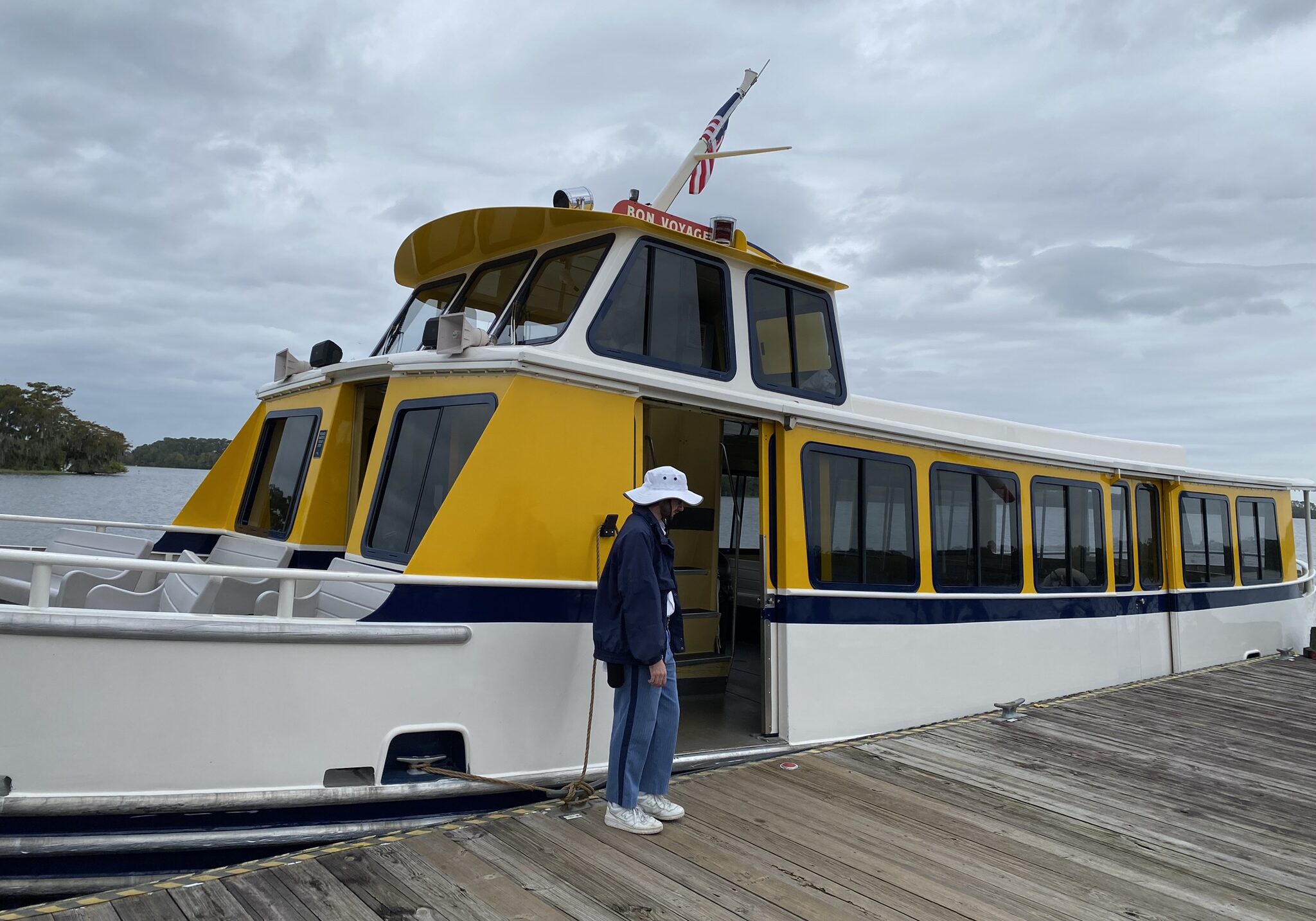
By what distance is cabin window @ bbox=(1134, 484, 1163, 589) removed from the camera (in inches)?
333

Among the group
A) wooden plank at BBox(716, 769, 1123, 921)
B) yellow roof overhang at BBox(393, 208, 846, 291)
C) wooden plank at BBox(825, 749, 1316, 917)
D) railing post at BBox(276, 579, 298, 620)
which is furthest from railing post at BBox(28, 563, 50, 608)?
wooden plank at BBox(825, 749, 1316, 917)

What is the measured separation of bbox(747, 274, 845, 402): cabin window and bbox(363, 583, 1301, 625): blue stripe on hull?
1.41 meters

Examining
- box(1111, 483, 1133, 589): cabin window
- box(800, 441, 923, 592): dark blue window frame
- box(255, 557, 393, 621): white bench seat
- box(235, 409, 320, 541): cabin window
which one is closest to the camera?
box(255, 557, 393, 621): white bench seat

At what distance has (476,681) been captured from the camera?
416 cm

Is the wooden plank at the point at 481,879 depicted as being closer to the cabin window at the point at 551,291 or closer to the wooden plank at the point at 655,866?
the wooden plank at the point at 655,866

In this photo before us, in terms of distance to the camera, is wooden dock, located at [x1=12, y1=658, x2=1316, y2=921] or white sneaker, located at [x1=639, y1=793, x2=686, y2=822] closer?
wooden dock, located at [x1=12, y1=658, x2=1316, y2=921]

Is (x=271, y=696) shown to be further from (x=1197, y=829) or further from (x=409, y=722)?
(x=1197, y=829)

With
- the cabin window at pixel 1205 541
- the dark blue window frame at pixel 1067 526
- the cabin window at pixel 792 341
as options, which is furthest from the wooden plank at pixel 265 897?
the cabin window at pixel 1205 541

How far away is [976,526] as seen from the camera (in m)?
6.76

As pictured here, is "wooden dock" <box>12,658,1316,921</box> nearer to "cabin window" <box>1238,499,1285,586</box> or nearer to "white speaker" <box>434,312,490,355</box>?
"white speaker" <box>434,312,490,355</box>

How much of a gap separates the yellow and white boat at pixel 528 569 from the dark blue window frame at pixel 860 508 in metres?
0.02

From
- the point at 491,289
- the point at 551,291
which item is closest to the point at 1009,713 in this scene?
the point at 551,291

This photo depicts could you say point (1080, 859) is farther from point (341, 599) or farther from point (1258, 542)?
point (1258, 542)

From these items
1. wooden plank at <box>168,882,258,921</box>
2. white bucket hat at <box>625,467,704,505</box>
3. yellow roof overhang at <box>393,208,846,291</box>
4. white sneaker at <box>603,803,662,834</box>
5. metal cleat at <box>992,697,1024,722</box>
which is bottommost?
wooden plank at <box>168,882,258,921</box>
